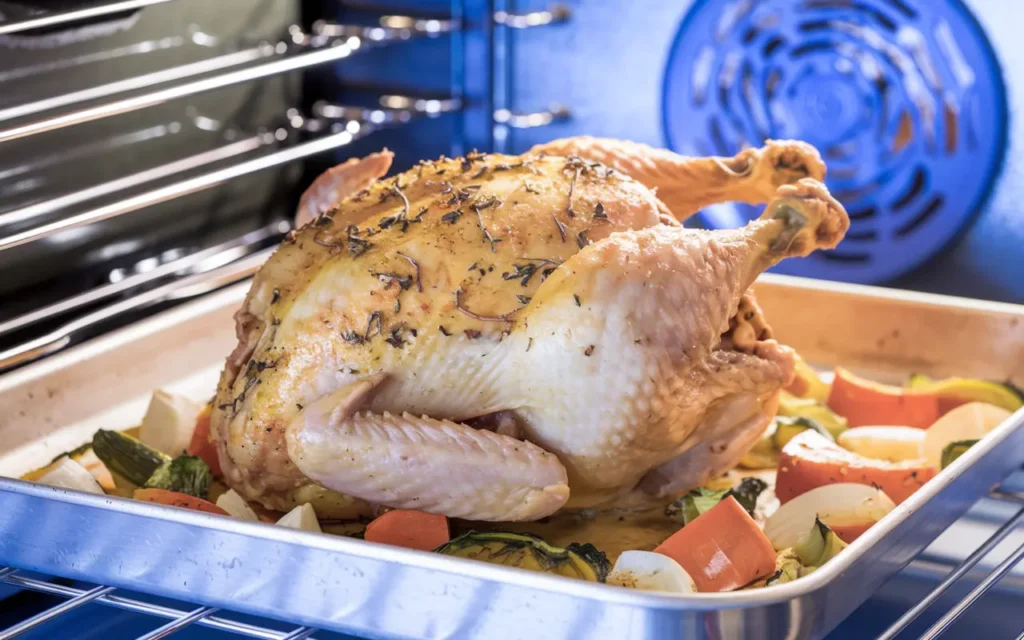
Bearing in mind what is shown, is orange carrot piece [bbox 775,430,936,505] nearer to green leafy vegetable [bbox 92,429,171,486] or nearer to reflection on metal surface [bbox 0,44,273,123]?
green leafy vegetable [bbox 92,429,171,486]

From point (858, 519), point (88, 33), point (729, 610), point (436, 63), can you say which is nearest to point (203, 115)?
point (88, 33)

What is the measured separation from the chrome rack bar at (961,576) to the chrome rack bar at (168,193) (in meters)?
1.49

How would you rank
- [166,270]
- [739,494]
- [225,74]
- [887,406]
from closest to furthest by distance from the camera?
[739,494]
[887,406]
[166,270]
[225,74]

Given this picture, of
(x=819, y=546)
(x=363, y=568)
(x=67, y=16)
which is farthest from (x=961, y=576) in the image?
(x=67, y=16)

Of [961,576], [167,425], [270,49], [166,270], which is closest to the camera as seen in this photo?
[961,576]

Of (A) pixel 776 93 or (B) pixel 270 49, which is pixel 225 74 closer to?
(B) pixel 270 49

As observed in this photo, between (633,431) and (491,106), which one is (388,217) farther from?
(491,106)

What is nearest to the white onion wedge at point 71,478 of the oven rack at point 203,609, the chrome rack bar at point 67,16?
the oven rack at point 203,609

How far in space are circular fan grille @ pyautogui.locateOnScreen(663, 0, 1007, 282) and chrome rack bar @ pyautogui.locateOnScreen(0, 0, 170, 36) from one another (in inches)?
48.2

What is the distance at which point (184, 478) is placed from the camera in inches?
76.0

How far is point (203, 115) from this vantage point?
9.47 feet

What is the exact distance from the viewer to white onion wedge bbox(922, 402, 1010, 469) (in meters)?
2.18

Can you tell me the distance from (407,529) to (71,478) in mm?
519

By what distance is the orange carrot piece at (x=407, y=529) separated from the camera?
1.76 metres
